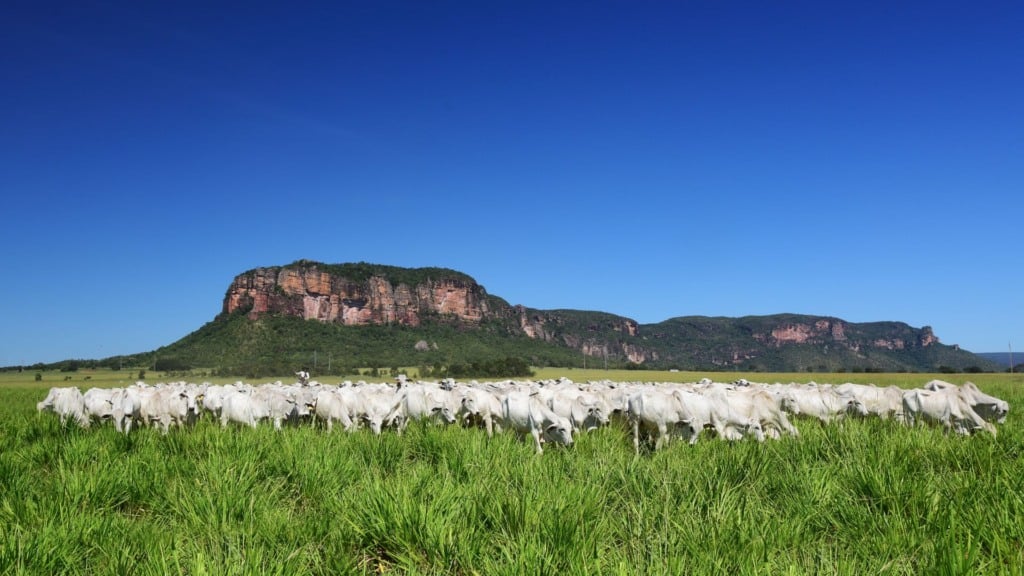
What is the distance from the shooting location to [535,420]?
1184 cm

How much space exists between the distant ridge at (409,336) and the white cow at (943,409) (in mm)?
82721

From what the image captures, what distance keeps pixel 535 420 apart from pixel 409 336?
13171 centimetres

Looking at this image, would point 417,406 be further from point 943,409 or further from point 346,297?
point 346,297

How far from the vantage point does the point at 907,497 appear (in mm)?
5336

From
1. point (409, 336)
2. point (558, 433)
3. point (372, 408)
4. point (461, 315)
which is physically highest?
point (461, 315)

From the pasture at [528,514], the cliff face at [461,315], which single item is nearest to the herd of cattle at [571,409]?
the pasture at [528,514]

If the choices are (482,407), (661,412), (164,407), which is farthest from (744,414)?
(164,407)

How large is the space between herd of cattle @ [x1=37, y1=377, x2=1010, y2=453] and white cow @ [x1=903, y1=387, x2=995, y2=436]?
0.07 feet

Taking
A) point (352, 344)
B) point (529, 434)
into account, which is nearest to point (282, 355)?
point (352, 344)

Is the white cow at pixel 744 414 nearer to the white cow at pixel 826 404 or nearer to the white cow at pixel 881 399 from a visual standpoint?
the white cow at pixel 826 404

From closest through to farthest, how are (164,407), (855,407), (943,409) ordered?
1. (943,409)
2. (855,407)
3. (164,407)

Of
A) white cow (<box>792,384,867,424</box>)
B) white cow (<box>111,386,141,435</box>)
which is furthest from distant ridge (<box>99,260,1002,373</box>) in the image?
white cow (<box>792,384,867,424</box>)

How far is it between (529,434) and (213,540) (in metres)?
8.17

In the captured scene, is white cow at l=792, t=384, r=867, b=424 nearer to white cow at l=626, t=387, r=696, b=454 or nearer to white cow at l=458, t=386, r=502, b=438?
white cow at l=626, t=387, r=696, b=454
